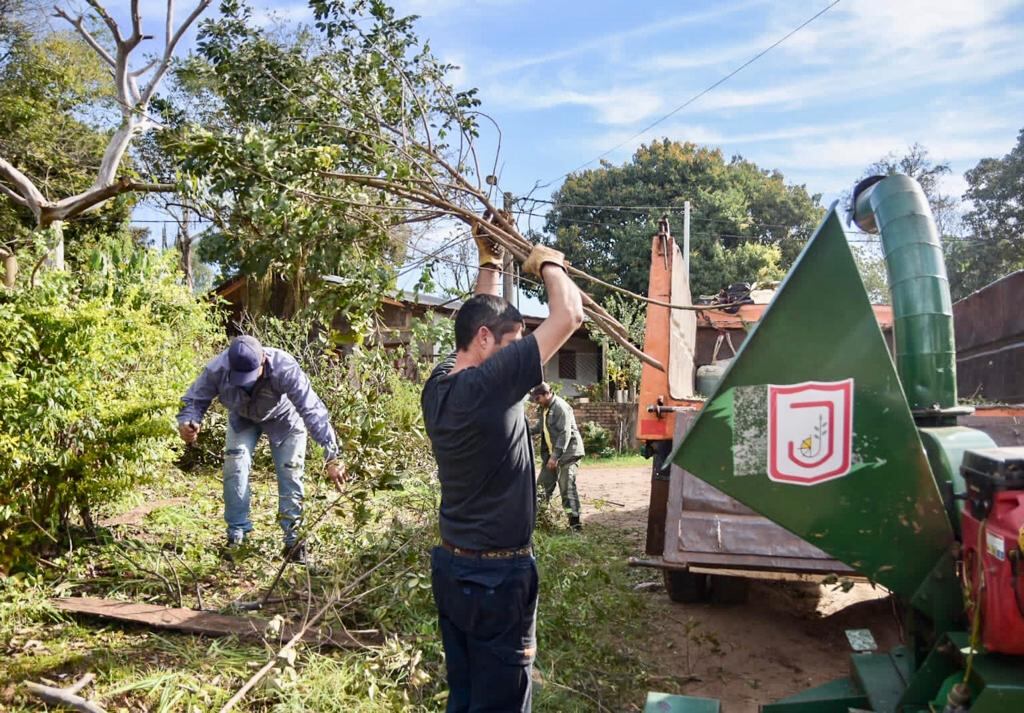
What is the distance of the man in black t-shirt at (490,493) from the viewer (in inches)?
95.8

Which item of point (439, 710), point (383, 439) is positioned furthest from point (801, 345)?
point (383, 439)

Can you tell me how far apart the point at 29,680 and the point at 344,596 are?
141 centimetres

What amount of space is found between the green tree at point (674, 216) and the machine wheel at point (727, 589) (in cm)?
1856

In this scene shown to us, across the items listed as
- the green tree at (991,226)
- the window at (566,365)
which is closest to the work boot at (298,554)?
the window at (566,365)

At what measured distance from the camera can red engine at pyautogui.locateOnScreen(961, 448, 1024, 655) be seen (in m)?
1.84

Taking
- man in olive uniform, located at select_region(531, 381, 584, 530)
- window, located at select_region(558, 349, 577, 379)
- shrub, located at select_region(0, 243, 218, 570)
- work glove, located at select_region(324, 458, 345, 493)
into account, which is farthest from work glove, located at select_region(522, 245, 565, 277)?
window, located at select_region(558, 349, 577, 379)

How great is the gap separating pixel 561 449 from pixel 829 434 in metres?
5.57

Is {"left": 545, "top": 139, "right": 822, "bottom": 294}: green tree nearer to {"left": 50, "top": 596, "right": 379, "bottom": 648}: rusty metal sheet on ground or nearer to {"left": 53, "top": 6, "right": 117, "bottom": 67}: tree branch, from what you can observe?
{"left": 53, "top": 6, "right": 117, "bottom": 67}: tree branch

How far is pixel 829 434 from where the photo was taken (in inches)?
83.9

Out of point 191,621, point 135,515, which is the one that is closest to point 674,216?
point 135,515

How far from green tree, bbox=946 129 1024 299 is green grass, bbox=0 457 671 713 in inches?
953

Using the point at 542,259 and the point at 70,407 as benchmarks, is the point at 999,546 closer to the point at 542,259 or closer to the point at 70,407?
the point at 542,259

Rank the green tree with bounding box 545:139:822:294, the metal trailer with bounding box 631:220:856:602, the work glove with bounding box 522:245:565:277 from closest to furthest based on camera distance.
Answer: the work glove with bounding box 522:245:565:277, the metal trailer with bounding box 631:220:856:602, the green tree with bounding box 545:139:822:294

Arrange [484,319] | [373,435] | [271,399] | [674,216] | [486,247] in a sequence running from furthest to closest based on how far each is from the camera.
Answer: [674,216] → [271,399] → [373,435] → [486,247] → [484,319]
